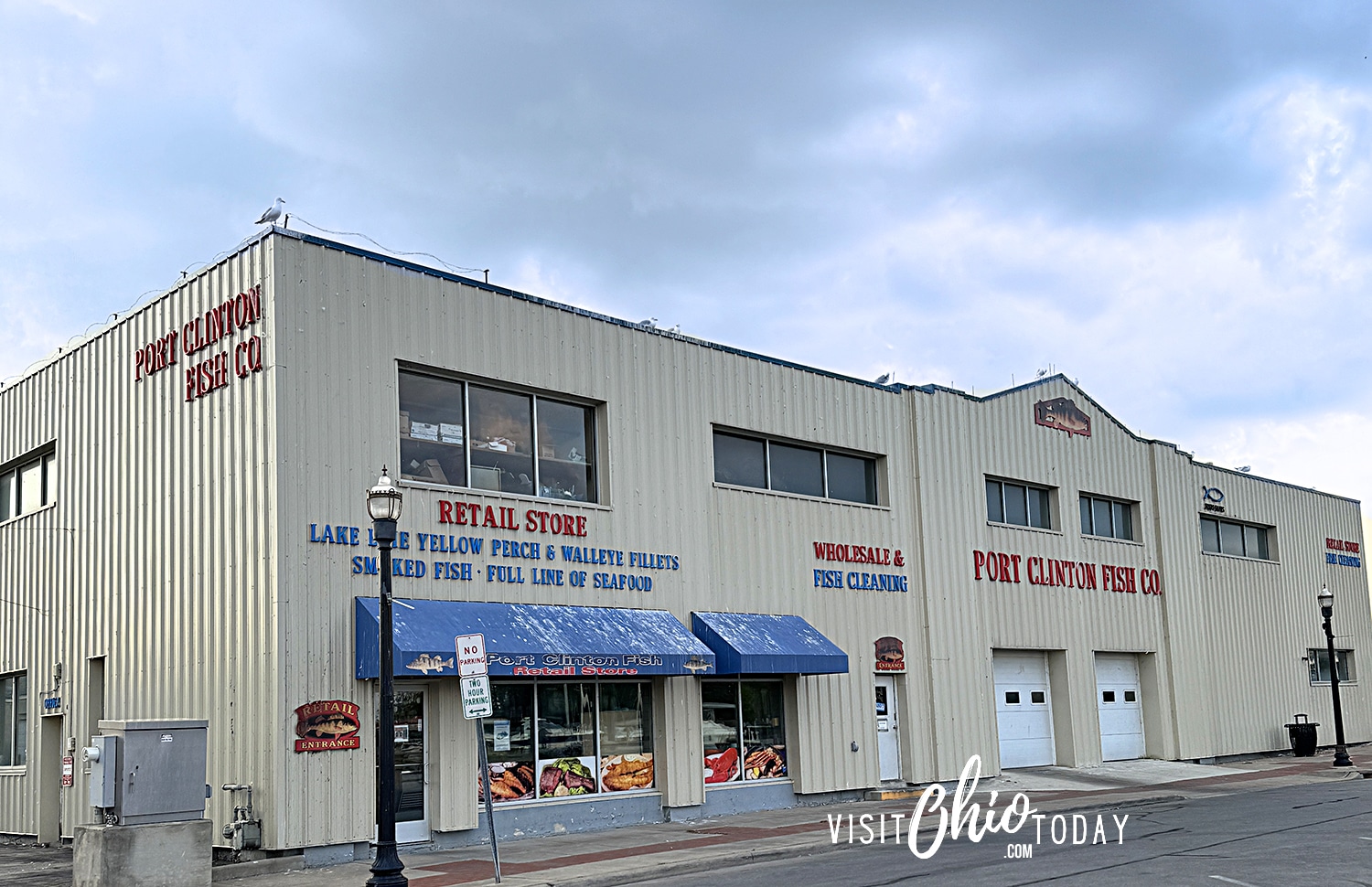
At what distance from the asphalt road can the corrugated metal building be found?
4.35 meters

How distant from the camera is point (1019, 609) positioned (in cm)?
2891

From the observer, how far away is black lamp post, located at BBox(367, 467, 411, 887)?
1378 centimetres

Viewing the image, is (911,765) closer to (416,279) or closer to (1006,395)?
(1006,395)

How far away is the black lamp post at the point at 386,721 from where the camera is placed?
543 inches

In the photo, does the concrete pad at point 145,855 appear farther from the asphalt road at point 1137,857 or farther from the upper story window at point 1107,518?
the upper story window at point 1107,518

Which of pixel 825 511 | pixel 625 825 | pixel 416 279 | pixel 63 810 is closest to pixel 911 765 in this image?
pixel 825 511

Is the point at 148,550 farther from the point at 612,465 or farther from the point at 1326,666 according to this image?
the point at 1326,666

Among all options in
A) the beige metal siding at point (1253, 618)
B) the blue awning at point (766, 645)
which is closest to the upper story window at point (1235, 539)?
the beige metal siding at point (1253, 618)

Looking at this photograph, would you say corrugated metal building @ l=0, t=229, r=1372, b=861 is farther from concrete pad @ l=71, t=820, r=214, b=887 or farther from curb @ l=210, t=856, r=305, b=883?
concrete pad @ l=71, t=820, r=214, b=887

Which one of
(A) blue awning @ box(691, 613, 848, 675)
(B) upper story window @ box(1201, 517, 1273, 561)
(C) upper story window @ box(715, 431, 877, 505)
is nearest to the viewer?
(A) blue awning @ box(691, 613, 848, 675)

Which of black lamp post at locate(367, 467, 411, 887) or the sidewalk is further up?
black lamp post at locate(367, 467, 411, 887)

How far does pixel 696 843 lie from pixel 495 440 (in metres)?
6.79

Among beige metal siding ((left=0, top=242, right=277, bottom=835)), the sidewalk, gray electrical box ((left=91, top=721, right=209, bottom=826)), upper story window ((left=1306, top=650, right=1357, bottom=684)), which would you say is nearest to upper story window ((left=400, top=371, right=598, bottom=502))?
beige metal siding ((left=0, top=242, right=277, bottom=835))

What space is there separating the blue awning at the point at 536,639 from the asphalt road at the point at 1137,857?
395 centimetres
